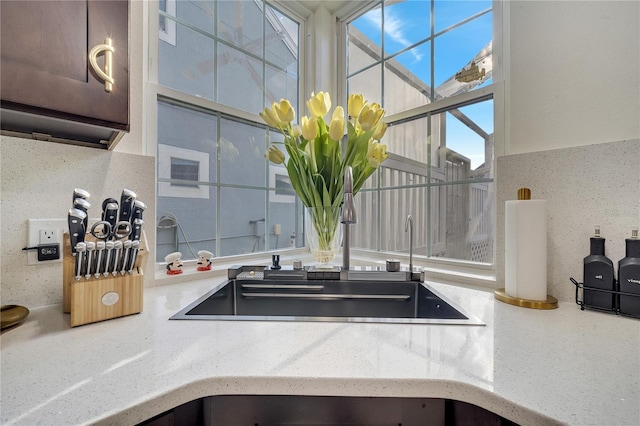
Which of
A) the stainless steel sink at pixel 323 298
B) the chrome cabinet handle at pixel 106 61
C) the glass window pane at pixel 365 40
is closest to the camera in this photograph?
the chrome cabinet handle at pixel 106 61

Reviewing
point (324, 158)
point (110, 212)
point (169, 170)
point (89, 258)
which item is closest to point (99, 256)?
point (89, 258)

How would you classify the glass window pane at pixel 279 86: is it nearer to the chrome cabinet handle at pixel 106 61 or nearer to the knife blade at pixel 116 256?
the chrome cabinet handle at pixel 106 61

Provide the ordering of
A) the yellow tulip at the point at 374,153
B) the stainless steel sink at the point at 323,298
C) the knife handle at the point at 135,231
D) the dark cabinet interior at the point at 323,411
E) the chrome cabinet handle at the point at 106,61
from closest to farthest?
the dark cabinet interior at the point at 323,411, the chrome cabinet handle at the point at 106,61, the knife handle at the point at 135,231, the stainless steel sink at the point at 323,298, the yellow tulip at the point at 374,153

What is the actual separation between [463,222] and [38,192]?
1.64m

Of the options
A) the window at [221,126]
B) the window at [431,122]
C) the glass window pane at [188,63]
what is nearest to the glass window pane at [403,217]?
the window at [431,122]

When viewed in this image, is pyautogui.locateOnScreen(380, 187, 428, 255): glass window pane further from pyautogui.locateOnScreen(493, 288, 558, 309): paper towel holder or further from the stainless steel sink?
pyautogui.locateOnScreen(493, 288, 558, 309): paper towel holder

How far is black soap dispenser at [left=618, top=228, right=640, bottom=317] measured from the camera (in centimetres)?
73

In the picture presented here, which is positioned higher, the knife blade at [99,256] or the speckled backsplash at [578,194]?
the speckled backsplash at [578,194]

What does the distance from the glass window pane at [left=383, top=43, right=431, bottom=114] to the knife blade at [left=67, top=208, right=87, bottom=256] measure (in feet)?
4.77

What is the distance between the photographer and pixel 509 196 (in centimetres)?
102

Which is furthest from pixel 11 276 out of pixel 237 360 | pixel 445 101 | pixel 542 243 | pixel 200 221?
pixel 445 101

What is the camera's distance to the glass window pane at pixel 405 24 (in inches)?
54.1

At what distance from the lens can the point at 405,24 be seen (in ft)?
4.78

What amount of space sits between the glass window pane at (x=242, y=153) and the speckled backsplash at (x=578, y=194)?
121cm
